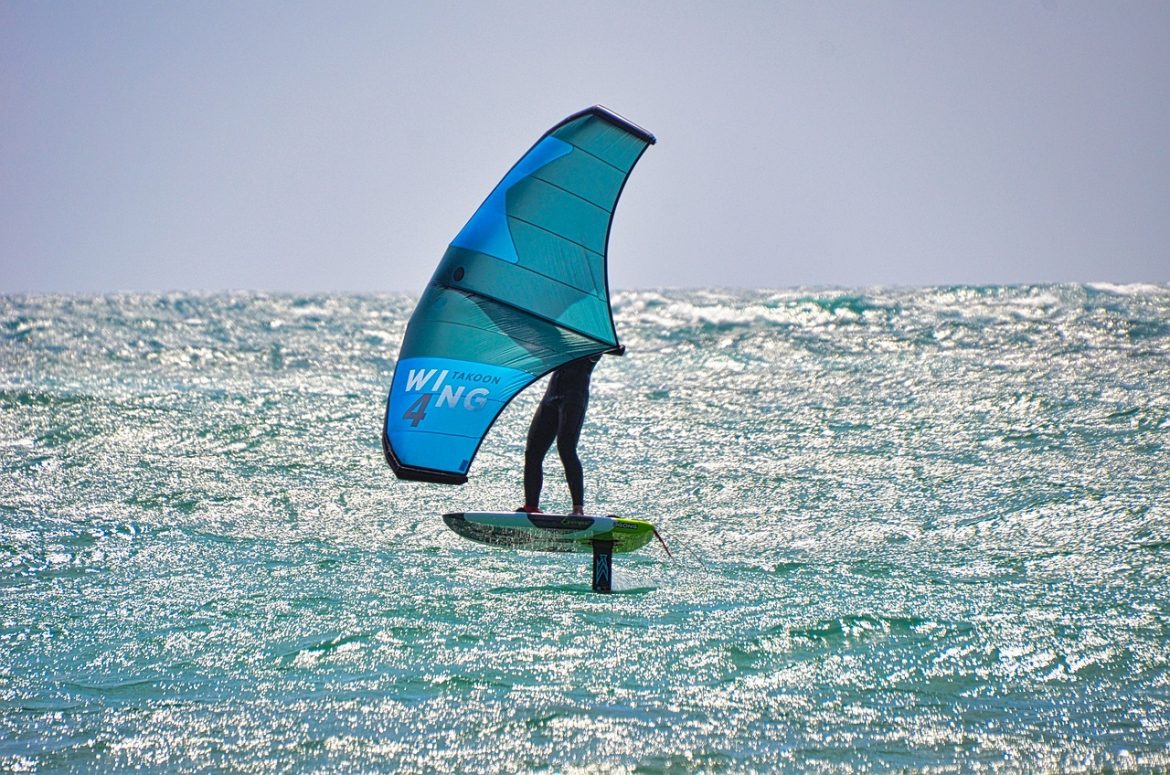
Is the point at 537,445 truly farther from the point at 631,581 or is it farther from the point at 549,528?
the point at 631,581

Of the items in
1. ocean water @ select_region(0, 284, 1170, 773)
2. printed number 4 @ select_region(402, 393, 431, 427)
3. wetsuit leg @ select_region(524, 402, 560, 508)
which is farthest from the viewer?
wetsuit leg @ select_region(524, 402, 560, 508)

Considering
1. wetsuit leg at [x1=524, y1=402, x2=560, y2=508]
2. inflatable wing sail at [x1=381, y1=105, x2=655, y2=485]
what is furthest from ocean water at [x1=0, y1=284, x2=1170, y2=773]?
inflatable wing sail at [x1=381, y1=105, x2=655, y2=485]

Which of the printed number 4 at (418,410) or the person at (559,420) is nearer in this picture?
the printed number 4 at (418,410)

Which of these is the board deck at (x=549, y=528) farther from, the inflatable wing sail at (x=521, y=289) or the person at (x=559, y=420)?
the inflatable wing sail at (x=521, y=289)

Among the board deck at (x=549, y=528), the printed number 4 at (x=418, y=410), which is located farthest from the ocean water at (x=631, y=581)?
the printed number 4 at (x=418, y=410)

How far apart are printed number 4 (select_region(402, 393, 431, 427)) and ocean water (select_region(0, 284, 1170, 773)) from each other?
1.13 meters

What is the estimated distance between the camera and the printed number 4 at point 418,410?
22.5 feet

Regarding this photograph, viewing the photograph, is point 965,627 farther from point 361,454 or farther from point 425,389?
point 361,454

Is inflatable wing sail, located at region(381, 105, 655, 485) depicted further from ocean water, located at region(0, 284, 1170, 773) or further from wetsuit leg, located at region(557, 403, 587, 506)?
ocean water, located at region(0, 284, 1170, 773)

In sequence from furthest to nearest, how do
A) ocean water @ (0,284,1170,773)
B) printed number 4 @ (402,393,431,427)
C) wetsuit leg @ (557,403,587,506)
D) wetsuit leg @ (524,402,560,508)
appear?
wetsuit leg @ (524,402,560,508) < wetsuit leg @ (557,403,587,506) < printed number 4 @ (402,393,431,427) < ocean water @ (0,284,1170,773)

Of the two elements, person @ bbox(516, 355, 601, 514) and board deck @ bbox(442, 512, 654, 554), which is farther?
person @ bbox(516, 355, 601, 514)

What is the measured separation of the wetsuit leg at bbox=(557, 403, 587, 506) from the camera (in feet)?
23.0

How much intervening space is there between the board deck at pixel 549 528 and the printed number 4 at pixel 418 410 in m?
0.57

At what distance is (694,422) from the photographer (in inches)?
498
